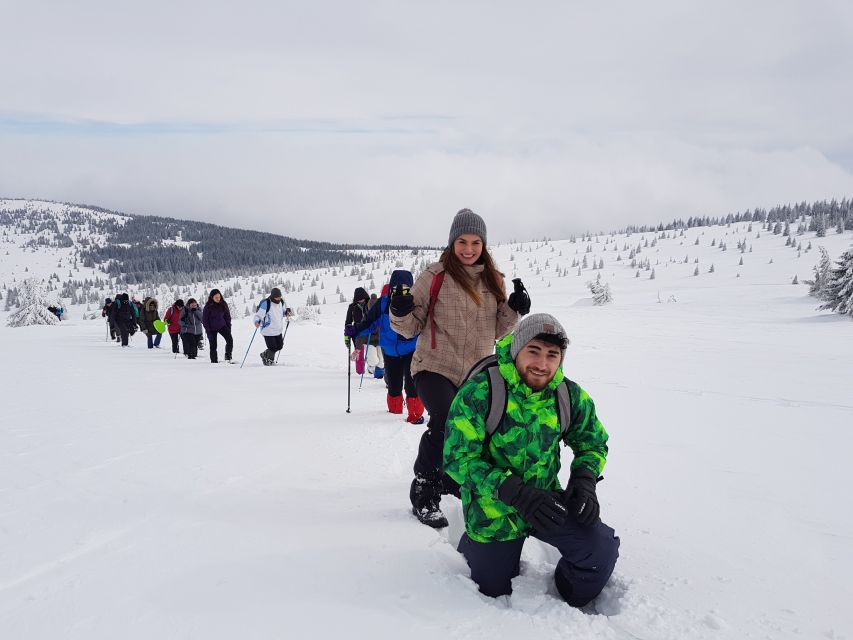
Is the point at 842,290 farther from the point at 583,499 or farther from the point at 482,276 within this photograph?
the point at 583,499

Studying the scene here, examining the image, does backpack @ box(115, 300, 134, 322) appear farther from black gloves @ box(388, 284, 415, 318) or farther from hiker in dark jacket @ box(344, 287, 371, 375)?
black gloves @ box(388, 284, 415, 318)

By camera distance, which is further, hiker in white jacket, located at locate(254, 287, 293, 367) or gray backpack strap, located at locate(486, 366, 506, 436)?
hiker in white jacket, located at locate(254, 287, 293, 367)

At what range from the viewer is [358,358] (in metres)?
9.40

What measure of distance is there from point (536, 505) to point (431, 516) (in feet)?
3.87

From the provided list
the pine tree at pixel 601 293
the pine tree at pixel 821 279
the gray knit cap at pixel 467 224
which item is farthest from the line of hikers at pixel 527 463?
the pine tree at pixel 601 293

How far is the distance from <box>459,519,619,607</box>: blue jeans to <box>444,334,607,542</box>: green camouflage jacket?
82 mm

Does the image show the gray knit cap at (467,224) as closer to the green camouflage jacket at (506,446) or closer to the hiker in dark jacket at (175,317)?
the green camouflage jacket at (506,446)

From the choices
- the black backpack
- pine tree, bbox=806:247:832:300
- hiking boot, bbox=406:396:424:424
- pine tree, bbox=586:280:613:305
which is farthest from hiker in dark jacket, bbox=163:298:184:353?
pine tree, bbox=806:247:832:300

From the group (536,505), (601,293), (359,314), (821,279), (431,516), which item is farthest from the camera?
(601,293)

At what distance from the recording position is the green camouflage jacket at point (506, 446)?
2.47 meters

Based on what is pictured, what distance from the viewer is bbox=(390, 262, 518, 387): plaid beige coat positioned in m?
3.48

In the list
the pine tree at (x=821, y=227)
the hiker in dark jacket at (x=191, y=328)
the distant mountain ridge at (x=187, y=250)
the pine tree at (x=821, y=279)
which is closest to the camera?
the hiker in dark jacket at (x=191, y=328)

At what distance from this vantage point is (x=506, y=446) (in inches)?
100

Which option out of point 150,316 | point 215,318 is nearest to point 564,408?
point 215,318
